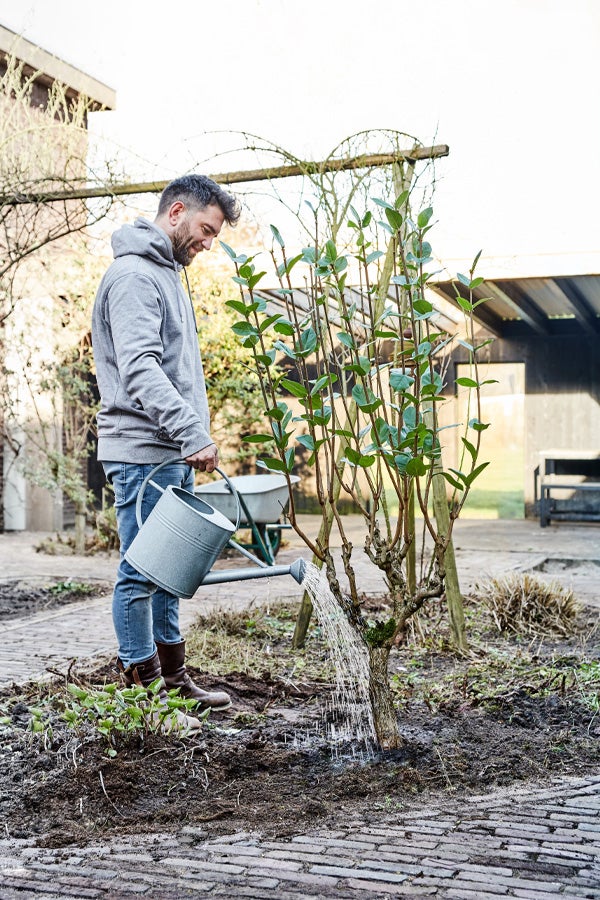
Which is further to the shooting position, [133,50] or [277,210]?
[133,50]

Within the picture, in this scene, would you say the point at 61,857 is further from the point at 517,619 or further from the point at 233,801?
the point at 517,619

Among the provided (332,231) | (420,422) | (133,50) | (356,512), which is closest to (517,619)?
(332,231)

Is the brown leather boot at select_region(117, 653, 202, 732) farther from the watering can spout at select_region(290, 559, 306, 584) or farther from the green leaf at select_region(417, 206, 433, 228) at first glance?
the green leaf at select_region(417, 206, 433, 228)

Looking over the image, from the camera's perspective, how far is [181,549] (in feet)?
10.6

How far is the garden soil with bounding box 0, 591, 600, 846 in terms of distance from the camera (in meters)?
2.73

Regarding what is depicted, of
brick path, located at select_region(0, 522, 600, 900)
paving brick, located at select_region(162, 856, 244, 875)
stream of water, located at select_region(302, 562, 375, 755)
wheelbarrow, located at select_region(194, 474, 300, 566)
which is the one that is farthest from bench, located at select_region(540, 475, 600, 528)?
paving brick, located at select_region(162, 856, 244, 875)

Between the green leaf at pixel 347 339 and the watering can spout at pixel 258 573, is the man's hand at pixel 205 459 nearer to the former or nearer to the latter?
the watering can spout at pixel 258 573

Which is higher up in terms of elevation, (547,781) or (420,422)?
(420,422)

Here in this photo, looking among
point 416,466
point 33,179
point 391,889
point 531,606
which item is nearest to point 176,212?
point 416,466

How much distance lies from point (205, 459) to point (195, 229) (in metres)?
0.94

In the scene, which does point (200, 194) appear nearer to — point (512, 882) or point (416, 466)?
point (416, 466)

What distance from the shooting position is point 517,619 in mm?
5664

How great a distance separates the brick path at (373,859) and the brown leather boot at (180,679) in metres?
1.25

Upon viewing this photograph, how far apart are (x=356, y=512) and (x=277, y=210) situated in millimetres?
11290
